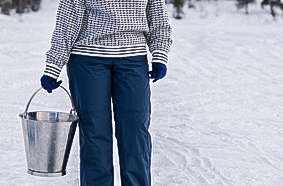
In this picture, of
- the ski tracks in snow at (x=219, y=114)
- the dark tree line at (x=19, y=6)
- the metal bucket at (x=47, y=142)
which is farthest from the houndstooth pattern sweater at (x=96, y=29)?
the dark tree line at (x=19, y=6)

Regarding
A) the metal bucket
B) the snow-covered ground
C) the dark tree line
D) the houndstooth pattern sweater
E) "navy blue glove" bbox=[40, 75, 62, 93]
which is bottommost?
the dark tree line

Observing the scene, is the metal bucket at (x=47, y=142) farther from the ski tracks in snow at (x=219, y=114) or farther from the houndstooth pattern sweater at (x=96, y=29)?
the ski tracks in snow at (x=219, y=114)

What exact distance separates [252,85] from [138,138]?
468 centimetres

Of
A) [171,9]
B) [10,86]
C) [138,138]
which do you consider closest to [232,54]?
[10,86]

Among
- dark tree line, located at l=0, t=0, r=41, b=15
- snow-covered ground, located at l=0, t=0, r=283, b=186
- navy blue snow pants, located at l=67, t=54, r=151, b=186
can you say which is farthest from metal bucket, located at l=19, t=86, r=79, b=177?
dark tree line, located at l=0, t=0, r=41, b=15

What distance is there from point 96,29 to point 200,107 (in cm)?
350

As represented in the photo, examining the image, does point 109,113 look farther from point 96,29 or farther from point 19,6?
point 19,6

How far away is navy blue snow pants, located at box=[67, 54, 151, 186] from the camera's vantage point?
294cm

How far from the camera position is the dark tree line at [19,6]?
54.1ft

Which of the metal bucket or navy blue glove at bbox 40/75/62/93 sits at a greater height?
navy blue glove at bbox 40/75/62/93

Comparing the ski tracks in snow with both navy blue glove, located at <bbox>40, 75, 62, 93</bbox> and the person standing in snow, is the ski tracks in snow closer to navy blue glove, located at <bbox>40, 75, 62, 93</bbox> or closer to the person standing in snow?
the person standing in snow

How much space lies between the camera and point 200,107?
6.27 metres

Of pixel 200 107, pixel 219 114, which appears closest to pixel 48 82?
pixel 219 114

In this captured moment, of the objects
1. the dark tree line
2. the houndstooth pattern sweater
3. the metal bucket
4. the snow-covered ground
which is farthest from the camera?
the dark tree line
